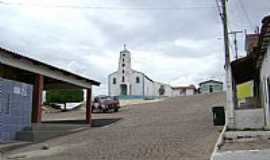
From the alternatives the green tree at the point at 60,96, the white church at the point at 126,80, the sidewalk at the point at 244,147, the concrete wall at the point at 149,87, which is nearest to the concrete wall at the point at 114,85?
the white church at the point at 126,80

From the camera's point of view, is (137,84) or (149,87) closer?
(137,84)

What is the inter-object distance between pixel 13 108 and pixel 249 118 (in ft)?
37.8

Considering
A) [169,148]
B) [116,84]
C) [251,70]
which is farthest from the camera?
[116,84]

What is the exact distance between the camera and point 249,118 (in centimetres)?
1914

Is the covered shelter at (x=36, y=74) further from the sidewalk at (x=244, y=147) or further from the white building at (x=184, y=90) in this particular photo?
the white building at (x=184, y=90)

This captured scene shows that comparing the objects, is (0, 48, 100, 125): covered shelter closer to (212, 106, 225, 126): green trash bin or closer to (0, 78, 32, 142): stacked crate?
(0, 78, 32, 142): stacked crate

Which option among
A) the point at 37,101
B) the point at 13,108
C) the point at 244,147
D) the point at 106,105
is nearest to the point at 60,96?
the point at 106,105

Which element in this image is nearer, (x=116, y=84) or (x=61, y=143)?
(x=61, y=143)

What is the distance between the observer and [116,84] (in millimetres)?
84500

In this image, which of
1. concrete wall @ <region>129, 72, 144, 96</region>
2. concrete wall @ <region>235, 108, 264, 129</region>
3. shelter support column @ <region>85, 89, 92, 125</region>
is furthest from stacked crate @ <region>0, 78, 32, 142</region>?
concrete wall @ <region>129, 72, 144, 96</region>

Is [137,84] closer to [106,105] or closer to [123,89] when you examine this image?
[123,89]

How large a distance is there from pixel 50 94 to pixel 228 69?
Answer: 35177 millimetres

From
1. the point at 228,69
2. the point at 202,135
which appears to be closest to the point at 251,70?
the point at 228,69

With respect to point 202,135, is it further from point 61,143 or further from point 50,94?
point 50,94
